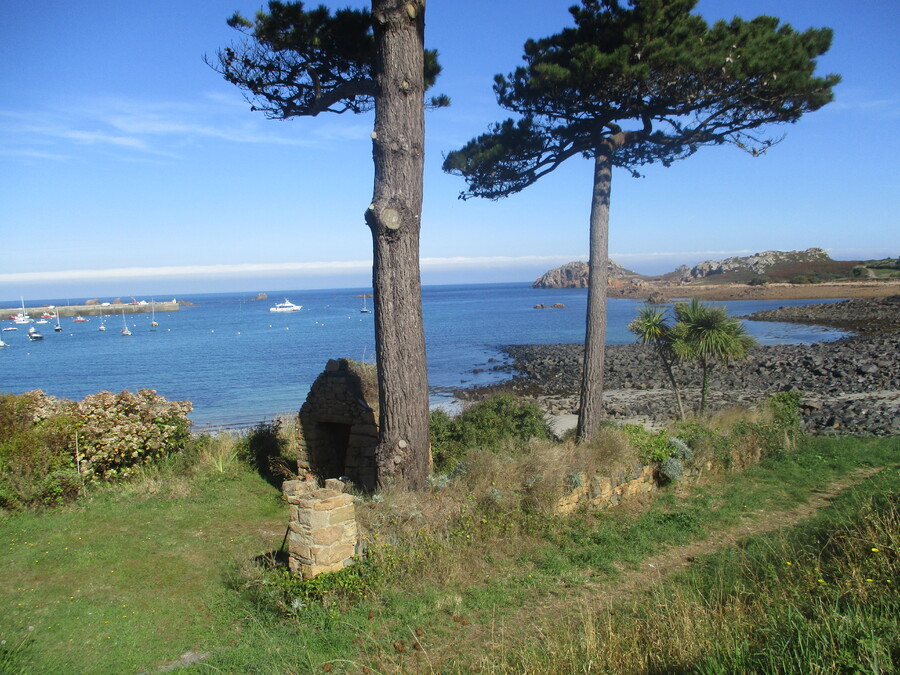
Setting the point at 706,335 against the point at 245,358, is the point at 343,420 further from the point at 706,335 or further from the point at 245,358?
the point at 245,358

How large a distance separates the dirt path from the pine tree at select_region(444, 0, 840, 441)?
378 centimetres

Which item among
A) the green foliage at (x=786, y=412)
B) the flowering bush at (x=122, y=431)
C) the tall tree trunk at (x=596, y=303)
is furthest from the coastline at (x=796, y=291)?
the flowering bush at (x=122, y=431)

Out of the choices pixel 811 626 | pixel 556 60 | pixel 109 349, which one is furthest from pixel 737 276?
pixel 811 626

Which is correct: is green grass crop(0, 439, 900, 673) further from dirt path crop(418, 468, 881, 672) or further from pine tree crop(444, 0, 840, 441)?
pine tree crop(444, 0, 840, 441)

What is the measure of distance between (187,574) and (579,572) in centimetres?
454

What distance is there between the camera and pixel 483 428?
10.5m

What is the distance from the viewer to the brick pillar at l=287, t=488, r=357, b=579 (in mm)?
→ 5871

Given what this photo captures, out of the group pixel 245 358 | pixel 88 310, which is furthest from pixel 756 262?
pixel 88 310

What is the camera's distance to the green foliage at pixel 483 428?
10.1 metres

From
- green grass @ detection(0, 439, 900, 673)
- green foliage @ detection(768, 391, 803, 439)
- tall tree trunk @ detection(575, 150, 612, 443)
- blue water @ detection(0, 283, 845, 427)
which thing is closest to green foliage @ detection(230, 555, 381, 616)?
green grass @ detection(0, 439, 900, 673)

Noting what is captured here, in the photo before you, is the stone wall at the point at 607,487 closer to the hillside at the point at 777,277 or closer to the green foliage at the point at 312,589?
the green foliage at the point at 312,589

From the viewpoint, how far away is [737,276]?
122 m

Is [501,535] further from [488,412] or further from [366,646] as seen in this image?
[488,412]

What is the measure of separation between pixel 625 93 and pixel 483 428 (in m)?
6.69
